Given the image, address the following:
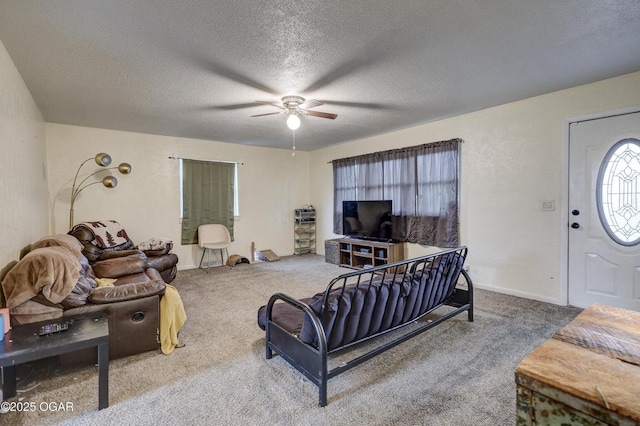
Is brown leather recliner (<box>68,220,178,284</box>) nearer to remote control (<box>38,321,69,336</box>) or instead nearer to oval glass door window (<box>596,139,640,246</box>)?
remote control (<box>38,321,69,336</box>)

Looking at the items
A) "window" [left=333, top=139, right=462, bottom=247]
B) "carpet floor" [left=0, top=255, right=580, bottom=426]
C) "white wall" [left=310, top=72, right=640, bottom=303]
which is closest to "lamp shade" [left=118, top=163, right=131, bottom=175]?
"carpet floor" [left=0, top=255, right=580, bottom=426]

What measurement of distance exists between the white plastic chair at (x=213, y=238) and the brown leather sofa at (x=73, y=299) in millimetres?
2727

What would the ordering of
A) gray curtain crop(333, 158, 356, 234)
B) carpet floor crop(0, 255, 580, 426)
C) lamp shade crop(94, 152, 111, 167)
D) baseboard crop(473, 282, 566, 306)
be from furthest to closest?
1. gray curtain crop(333, 158, 356, 234)
2. lamp shade crop(94, 152, 111, 167)
3. baseboard crop(473, 282, 566, 306)
4. carpet floor crop(0, 255, 580, 426)

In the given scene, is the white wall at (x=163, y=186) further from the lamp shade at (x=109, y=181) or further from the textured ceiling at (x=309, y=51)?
the textured ceiling at (x=309, y=51)

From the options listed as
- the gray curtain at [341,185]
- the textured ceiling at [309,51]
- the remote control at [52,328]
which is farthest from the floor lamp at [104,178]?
the gray curtain at [341,185]

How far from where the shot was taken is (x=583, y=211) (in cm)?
334

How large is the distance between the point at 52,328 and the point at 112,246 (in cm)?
269

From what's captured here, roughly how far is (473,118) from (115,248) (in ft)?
17.7

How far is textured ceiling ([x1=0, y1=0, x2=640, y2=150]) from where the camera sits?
1.95 meters

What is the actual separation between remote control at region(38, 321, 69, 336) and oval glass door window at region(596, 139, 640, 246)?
16.0ft

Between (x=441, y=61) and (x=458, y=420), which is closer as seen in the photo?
(x=458, y=420)

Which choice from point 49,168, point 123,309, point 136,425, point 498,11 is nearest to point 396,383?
point 136,425

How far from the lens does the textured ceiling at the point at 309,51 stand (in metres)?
1.95

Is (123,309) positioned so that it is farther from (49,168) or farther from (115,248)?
(49,168)
